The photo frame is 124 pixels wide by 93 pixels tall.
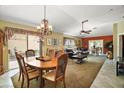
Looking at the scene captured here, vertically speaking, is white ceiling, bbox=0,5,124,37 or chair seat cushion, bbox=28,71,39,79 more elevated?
white ceiling, bbox=0,5,124,37

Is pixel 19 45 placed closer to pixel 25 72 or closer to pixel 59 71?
pixel 25 72

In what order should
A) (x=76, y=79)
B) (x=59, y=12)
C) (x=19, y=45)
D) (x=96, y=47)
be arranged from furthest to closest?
(x=96, y=47) → (x=19, y=45) → (x=59, y=12) → (x=76, y=79)

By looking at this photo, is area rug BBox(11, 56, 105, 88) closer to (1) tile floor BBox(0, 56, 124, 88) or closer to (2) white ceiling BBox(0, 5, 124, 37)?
(1) tile floor BBox(0, 56, 124, 88)

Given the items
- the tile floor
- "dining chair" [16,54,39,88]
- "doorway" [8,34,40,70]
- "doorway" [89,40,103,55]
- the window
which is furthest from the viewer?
"doorway" [89,40,103,55]

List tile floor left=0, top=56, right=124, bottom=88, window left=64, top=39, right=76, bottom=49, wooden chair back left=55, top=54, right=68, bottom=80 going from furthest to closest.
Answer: window left=64, top=39, right=76, bottom=49 → tile floor left=0, top=56, right=124, bottom=88 → wooden chair back left=55, top=54, right=68, bottom=80

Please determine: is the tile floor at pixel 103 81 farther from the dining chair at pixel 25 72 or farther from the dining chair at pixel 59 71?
the dining chair at pixel 59 71

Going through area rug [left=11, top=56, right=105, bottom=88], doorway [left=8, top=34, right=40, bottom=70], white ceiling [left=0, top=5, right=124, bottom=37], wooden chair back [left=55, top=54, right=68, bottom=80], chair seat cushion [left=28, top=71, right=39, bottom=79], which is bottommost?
area rug [left=11, top=56, right=105, bottom=88]

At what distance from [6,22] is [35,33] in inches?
49.5

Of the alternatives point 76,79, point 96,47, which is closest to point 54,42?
point 76,79

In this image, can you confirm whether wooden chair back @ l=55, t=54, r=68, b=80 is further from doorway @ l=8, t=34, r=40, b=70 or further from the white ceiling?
doorway @ l=8, t=34, r=40, b=70

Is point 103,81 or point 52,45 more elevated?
point 52,45

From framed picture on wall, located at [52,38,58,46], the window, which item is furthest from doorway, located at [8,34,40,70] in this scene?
the window

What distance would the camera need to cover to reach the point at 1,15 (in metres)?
3.10

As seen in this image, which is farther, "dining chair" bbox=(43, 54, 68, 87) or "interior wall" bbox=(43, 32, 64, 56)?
"interior wall" bbox=(43, 32, 64, 56)
